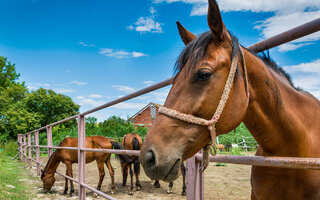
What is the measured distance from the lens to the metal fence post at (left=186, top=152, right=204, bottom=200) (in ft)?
4.36

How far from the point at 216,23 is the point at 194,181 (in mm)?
905

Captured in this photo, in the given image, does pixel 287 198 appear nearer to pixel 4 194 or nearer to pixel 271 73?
pixel 271 73

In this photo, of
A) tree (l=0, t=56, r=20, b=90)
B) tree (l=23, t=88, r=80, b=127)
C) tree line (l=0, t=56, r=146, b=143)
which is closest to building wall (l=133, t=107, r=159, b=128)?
tree line (l=0, t=56, r=146, b=143)

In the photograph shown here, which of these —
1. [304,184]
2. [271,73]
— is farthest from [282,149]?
[271,73]

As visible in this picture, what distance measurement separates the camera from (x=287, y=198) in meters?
1.19

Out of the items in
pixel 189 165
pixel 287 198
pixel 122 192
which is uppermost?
pixel 189 165

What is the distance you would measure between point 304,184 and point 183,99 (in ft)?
2.52

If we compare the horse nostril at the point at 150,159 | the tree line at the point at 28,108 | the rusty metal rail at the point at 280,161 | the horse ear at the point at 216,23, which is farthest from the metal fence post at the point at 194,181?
the tree line at the point at 28,108

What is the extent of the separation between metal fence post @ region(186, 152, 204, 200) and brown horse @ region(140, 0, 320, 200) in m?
0.32

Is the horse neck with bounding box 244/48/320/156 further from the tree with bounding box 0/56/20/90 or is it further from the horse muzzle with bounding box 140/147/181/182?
the tree with bounding box 0/56/20/90

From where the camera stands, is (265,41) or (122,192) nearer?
(265,41)

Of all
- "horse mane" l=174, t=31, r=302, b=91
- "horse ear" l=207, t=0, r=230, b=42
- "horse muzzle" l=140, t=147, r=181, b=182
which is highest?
"horse ear" l=207, t=0, r=230, b=42

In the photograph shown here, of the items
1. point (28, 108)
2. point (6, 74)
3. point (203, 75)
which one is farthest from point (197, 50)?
point (6, 74)

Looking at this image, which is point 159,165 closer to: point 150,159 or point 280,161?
point 150,159
